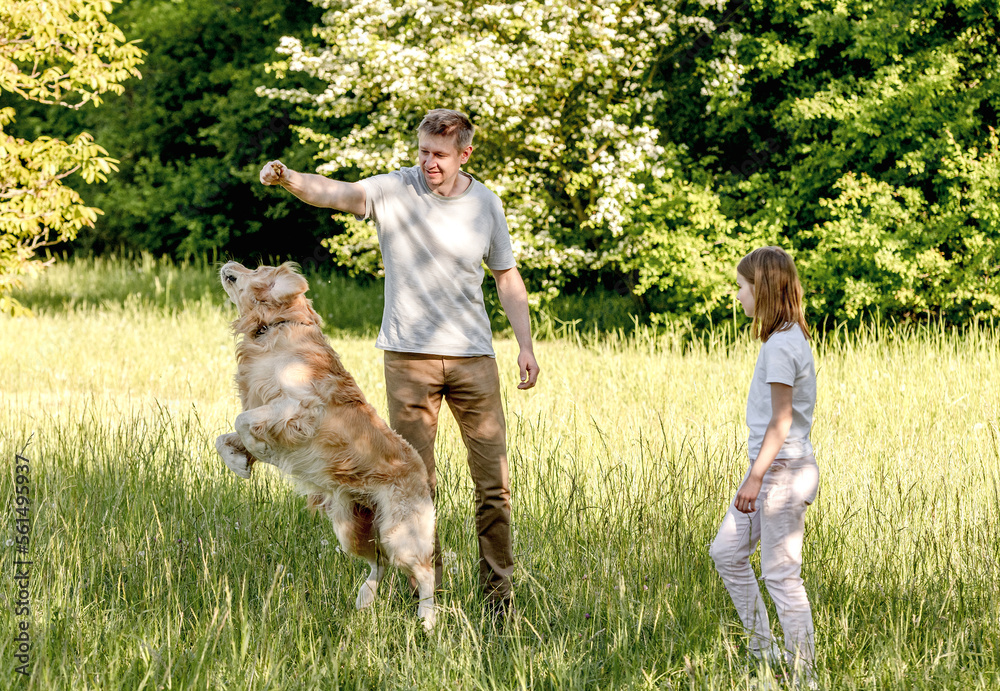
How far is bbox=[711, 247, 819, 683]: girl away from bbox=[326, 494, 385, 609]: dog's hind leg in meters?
1.47

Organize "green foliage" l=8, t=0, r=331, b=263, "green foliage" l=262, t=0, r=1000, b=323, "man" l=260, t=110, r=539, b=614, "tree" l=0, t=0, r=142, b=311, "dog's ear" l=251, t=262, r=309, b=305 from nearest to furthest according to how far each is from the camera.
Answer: "dog's ear" l=251, t=262, r=309, b=305
"man" l=260, t=110, r=539, b=614
"tree" l=0, t=0, r=142, b=311
"green foliage" l=262, t=0, r=1000, b=323
"green foliage" l=8, t=0, r=331, b=263

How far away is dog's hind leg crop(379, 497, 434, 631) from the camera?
3627 millimetres

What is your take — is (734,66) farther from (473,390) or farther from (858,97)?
(473,390)

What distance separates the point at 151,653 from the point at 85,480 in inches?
94.0

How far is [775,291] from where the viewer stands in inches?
131

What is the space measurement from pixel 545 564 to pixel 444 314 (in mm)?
1323

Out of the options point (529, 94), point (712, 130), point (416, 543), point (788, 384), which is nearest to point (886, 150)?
point (712, 130)

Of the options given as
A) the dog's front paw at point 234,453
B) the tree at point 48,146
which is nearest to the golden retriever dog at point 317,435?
the dog's front paw at point 234,453

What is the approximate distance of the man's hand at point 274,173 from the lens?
3.35 meters

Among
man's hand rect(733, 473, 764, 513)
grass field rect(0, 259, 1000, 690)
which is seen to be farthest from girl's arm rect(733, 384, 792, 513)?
grass field rect(0, 259, 1000, 690)

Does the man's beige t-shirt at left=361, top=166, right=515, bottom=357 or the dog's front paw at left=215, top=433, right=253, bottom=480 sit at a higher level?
the man's beige t-shirt at left=361, top=166, right=515, bottom=357

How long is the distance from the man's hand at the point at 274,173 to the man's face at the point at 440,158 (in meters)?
0.64

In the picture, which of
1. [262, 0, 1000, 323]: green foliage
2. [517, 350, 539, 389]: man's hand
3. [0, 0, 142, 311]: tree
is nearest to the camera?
[517, 350, 539, 389]: man's hand

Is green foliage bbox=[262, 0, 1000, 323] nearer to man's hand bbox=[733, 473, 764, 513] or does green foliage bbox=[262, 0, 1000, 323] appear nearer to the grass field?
the grass field
